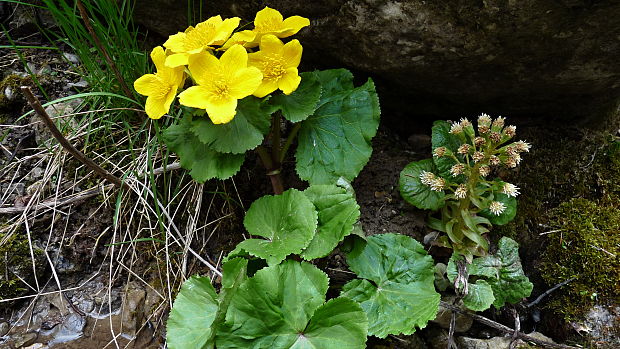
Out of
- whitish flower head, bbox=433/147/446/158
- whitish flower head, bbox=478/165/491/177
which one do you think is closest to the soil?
whitish flower head, bbox=433/147/446/158

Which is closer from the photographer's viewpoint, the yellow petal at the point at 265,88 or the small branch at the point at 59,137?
the small branch at the point at 59,137

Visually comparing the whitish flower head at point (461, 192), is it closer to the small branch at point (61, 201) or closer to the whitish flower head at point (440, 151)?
the whitish flower head at point (440, 151)

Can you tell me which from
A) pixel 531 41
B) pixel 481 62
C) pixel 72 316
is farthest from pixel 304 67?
pixel 72 316

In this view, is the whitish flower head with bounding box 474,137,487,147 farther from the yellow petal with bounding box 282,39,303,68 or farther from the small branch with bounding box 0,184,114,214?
the small branch with bounding box 0,184,114,214

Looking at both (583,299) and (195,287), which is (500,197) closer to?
(583,299)

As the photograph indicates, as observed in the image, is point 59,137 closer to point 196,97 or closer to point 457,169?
point 196,97

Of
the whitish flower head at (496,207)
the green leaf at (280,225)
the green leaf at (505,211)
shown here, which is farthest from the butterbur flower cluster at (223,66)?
the green leaf at (505,211)
